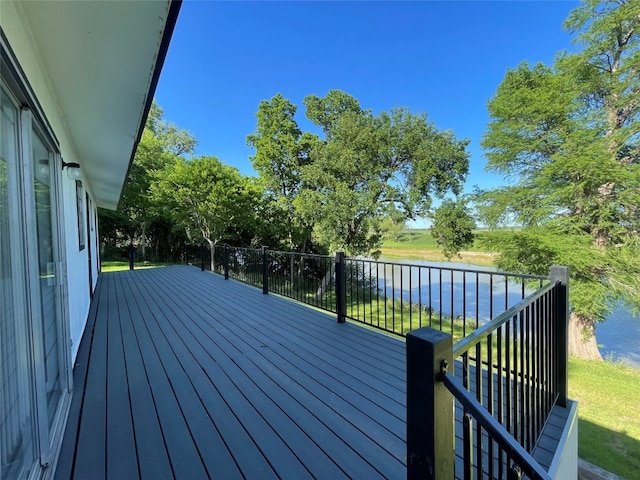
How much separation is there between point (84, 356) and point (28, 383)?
Answer: 196 cm

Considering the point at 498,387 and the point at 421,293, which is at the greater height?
the point at 498,387

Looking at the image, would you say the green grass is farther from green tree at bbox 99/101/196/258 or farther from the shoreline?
green tree at bbox 99/101/196/258

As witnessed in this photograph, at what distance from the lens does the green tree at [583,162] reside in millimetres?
7477

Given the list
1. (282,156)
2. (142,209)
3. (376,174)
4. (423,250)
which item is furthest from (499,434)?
(142,209)

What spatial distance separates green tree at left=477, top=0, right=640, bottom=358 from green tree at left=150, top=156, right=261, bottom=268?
8853mm

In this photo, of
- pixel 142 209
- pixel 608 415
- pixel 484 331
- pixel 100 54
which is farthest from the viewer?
pixel 142 209

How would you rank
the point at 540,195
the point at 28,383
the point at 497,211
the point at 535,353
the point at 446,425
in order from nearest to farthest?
the point at 446,425
the point at 28,383
the point at 535,353
the point at 540,195
the point at 497,211

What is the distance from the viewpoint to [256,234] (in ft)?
46.7

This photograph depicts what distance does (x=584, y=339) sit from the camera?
8.30 metres

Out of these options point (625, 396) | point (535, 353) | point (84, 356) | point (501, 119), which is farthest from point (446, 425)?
point (501, 119)

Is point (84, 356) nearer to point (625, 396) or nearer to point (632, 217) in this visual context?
point (625, 396)

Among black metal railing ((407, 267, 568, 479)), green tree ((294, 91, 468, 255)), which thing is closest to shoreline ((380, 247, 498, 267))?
green tree ((294, 91, 468, 255))

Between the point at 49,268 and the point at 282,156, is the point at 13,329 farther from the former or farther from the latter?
the point at 282,156

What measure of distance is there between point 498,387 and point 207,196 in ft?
36.3
